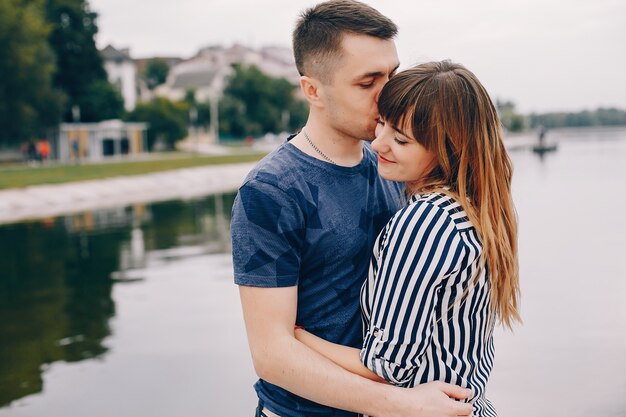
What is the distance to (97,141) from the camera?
1843 inches

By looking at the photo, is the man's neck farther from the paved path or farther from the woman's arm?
the paved path

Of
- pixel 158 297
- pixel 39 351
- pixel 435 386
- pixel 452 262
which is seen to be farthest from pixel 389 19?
pixel 158 297

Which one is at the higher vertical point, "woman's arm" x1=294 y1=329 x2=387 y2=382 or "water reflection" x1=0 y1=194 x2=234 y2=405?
"woman's arm" x1=294 y1=329 x2=387 y2=382

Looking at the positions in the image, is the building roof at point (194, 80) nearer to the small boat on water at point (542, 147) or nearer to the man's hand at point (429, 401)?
the small boat on water at point (542, 147)

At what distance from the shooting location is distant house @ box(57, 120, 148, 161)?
45.5 metres

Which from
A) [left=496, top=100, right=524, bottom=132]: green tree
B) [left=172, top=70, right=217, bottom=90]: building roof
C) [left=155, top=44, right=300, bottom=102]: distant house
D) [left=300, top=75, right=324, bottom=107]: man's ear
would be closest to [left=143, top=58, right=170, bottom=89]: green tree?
[left=155, top=44, right=300, bottom=102]: distant house

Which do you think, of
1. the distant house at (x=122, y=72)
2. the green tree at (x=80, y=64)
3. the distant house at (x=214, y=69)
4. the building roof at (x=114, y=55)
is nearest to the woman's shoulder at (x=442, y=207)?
the green tree at (x=80, y=64)

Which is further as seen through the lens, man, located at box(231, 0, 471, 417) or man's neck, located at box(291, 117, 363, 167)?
man's neck, located at box(291, 117, 363, 167)

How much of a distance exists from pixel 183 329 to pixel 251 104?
68.8 m

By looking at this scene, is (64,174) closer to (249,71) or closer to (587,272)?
(587,272)

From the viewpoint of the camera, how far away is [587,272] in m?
9.10

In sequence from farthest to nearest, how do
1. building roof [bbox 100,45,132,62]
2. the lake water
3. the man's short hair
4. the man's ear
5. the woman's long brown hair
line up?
building roof [bbox 100,45,132,62] → the lake water → the man's ear → the man's short hair → the woman's long brown hair

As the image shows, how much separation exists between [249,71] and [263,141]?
7675 mm

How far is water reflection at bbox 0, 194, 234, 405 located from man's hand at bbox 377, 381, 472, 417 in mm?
4219
